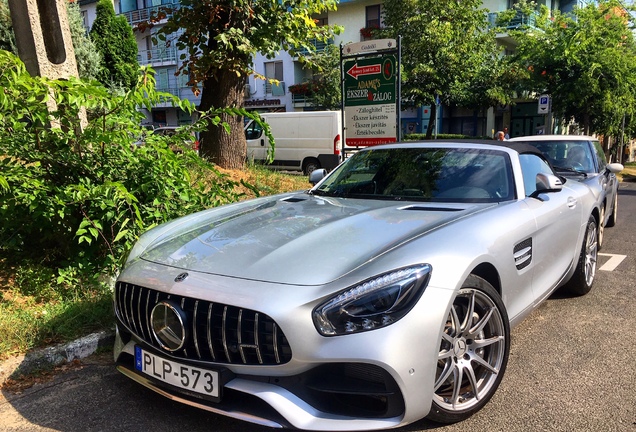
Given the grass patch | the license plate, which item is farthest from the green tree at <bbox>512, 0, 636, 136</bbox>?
the license plate

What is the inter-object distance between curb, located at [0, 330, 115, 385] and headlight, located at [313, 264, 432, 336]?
2.15 m

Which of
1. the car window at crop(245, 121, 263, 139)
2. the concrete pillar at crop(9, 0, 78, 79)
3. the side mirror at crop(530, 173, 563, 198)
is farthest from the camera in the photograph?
the car window at crop(245, 121, 263, 139)

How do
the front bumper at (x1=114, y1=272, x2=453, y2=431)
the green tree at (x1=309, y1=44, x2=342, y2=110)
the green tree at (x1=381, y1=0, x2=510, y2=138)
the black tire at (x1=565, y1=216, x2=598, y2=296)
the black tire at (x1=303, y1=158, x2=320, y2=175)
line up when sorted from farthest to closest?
the green tree at (x1=309, y1=44, x2=342, y2=110), the green tree at (x1=381, y1=0, x2=510, y2=138), the black tire at (x1=303, y1=158, x2=320, y2=175), the black tire at (x1=565, y1=216, x2=598, y2=296), the front bumper at (x1=114, y1=272, x2=453, y2=431)

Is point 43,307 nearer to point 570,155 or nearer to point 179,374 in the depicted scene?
point 179,374

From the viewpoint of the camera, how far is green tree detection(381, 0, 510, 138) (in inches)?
781

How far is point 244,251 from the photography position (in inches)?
105

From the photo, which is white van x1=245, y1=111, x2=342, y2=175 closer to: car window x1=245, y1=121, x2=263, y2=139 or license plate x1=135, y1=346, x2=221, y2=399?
car window x1=245, y1=121, x2=263, y2=139

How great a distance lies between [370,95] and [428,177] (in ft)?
19.4

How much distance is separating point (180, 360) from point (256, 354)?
1.41ft

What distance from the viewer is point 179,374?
2.40 metres

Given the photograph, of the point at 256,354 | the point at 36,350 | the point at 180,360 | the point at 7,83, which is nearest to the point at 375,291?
the point at 256,354

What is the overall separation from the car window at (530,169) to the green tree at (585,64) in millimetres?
16435

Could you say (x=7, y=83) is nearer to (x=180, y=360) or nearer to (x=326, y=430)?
(x=180, y=360)

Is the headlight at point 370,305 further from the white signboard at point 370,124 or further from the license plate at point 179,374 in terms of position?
the white signboard at point 370,124
